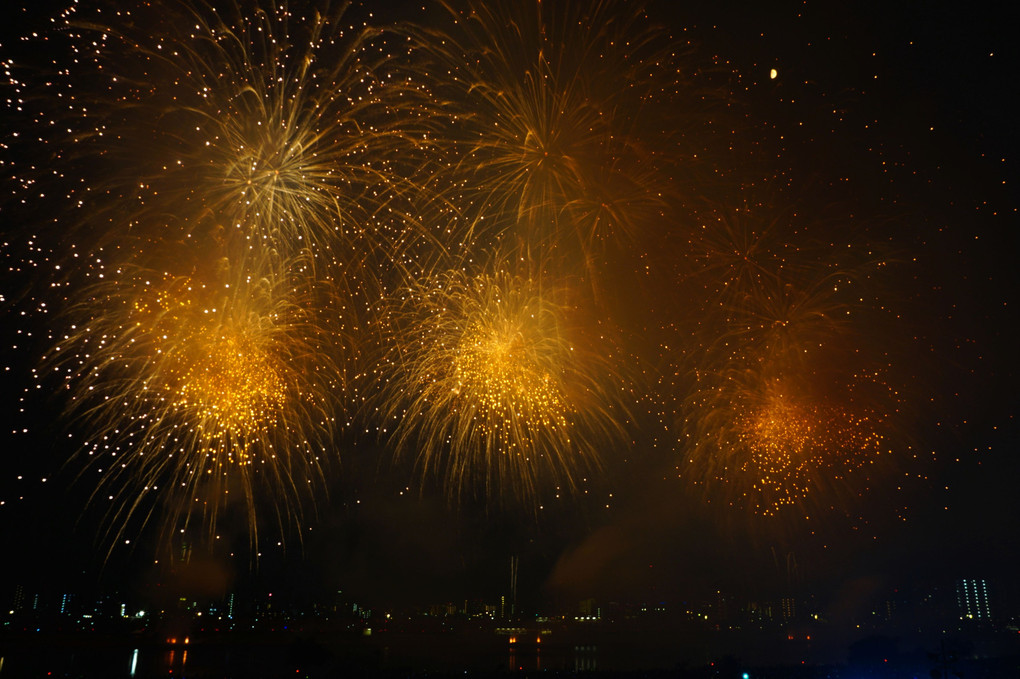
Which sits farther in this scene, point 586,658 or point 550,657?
point 586,658

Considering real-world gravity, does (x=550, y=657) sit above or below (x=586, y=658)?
above

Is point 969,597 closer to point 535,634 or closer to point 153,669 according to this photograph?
point 535,634

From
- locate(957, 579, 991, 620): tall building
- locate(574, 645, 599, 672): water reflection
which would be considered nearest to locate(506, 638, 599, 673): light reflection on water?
locate(574, 645, 599, 672): water reflection

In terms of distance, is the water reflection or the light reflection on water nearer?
the light reflection on water

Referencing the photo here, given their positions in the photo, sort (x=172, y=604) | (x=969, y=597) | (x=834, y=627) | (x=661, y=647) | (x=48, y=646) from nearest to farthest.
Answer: (x=48, y=646), (x=172, y=604), (x=661, y=647), (x=969, y=597), (x=834, y=627)

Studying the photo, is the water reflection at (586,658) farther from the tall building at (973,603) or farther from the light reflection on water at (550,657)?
the tall building at (973,603)

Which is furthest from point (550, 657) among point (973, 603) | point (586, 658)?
point (973, 603)

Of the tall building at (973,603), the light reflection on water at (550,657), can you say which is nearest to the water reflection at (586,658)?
the light reflection on water at (550,657)

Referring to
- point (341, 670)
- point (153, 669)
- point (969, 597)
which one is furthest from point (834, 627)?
point (153, 669)

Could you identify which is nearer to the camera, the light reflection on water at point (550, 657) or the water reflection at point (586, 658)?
the light reflection on water at point (550, 657)

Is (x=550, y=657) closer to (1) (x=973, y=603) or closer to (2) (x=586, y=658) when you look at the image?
(2) (x=586, y=658)

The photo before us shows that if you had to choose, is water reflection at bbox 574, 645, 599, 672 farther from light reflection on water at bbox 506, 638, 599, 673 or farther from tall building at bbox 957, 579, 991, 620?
tall building at bbox 957, 579, 991, 620
